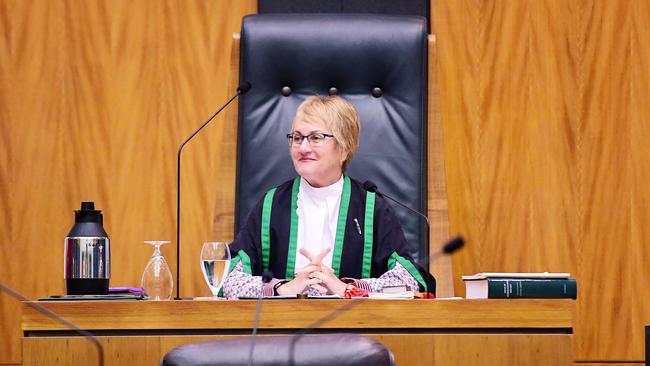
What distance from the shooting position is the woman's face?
2.66 meters

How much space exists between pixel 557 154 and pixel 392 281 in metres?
1.21

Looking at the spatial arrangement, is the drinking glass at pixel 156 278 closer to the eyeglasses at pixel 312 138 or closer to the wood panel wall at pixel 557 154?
the eyeglasses at pixel 312 138

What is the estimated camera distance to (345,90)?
2871 millimetres

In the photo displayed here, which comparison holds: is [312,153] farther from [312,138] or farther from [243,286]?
[243,286]

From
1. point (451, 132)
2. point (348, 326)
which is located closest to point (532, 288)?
point (348, 326)

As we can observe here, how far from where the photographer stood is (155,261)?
87.4 inches

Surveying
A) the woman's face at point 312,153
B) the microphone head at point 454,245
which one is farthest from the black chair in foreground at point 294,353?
the woman's face at point 312,153

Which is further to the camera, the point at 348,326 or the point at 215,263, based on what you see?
the point at 215,263

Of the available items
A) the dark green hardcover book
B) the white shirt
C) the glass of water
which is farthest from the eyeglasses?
the dark green hardcover book

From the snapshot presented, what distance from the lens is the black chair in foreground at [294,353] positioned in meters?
1.15

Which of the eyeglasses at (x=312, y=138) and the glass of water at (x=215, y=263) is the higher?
the eyeglasses at (x=312, y=138)

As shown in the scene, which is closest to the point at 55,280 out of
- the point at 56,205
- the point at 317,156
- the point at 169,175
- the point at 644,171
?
the point at 56,205

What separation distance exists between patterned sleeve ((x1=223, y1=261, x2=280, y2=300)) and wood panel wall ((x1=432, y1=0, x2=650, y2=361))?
1188 mm

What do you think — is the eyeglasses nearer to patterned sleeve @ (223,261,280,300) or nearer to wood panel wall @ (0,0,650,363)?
patterned sleeve @ (223,261,280,300)
